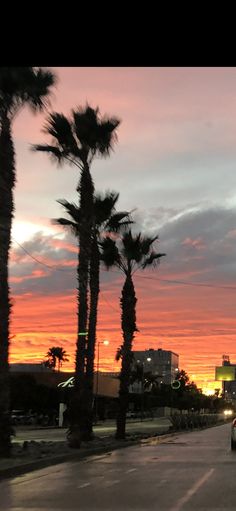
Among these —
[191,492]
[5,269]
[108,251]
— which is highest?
[108,251]

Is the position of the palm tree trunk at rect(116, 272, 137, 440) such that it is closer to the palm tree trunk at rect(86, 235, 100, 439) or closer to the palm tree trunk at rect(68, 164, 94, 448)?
the palm tree trunk at rect(86, 235, 100, 439)

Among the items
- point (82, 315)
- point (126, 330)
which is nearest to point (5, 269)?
point (82, 315)

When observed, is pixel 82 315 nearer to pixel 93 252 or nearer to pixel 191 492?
pixel 93 252

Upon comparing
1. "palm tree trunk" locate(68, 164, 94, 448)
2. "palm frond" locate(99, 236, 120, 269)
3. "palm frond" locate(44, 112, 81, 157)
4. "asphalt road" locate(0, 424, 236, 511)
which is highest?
"palm frond" locate(44, 112, 81, 157)

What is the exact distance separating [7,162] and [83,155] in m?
7.57

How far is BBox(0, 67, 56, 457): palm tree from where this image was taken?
19734 mm

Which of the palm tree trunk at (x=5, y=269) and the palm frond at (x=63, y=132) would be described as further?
the palm frond at (x=63, y=132)

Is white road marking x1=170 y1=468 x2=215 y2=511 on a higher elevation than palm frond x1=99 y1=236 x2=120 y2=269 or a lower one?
lower

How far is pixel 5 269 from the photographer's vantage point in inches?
787

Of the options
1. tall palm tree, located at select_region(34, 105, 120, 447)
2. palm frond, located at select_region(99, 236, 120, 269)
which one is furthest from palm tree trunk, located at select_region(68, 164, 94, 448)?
palm frond, located at select_region(99, 236, 120, 269)

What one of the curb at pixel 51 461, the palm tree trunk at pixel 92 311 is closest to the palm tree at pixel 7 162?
the curb at pixel 51 461

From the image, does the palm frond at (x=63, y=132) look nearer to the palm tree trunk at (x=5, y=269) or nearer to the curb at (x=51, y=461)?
the palm tree trunk at (x=5, y=269)

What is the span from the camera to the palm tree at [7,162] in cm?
1973
